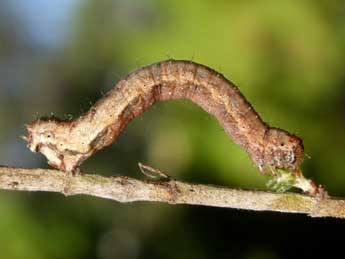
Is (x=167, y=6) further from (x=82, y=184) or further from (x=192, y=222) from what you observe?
(x=82, y=184)

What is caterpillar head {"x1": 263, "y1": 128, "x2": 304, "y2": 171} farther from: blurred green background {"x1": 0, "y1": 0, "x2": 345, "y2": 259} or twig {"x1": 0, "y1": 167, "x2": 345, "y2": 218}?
blurred green background {"x1": 0, "y1": 0, "x2": 345, "y2": 259}

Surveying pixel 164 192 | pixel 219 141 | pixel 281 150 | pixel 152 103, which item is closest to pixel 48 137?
pixel 152 103

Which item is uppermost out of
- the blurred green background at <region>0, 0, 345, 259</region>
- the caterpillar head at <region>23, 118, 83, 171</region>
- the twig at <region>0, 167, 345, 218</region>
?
the blurred green background at <region>0, 0, 345, 259</region>

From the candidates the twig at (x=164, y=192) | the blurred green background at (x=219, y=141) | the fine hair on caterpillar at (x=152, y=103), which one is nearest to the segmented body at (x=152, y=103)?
the fine hair on caterpillar at (x=152, y=103)

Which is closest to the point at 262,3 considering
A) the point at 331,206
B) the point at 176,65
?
the point at 176,65

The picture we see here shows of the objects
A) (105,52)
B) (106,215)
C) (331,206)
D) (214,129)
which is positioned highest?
(105,52)

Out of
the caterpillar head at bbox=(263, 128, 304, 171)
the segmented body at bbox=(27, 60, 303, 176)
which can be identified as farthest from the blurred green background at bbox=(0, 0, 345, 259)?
the caterpillar head at bbox=(263, 128, 304, 171)

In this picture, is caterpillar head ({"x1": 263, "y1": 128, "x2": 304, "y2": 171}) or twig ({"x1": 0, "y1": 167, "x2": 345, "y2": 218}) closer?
twig ({"x1": 0, "y1": 167, "x2": 345, "y2": 218})

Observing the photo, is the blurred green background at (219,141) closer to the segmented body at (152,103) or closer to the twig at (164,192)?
the segmented body at (152,103)
